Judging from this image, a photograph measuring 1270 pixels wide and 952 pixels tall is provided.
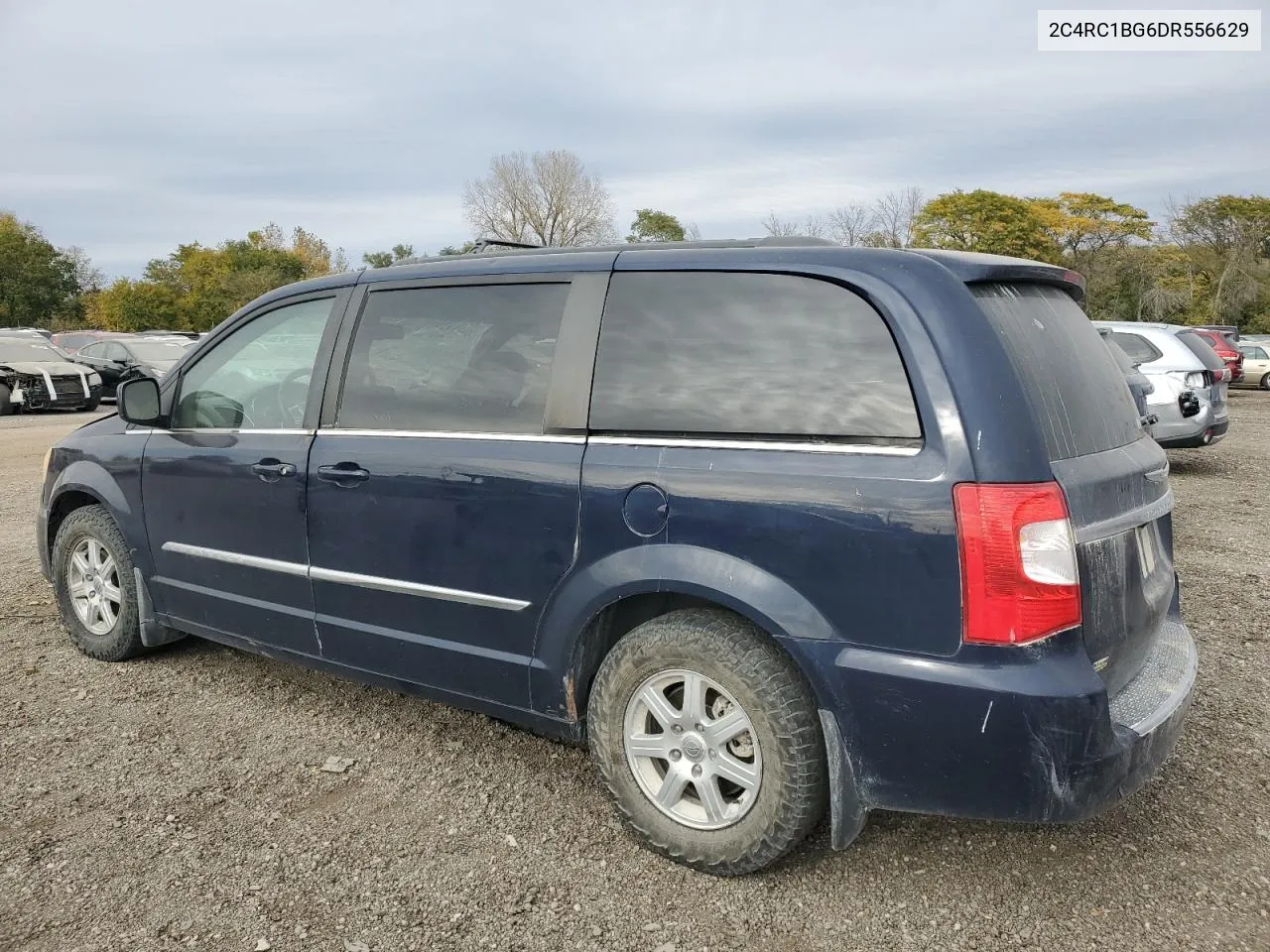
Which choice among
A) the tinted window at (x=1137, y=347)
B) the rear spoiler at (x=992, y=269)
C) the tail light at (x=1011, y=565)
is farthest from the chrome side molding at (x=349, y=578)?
the tinted window at (x=1137, y=347)

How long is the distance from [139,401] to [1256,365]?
99.4 feet

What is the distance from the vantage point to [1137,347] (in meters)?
11.0

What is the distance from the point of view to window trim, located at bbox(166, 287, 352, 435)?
12.0 ft

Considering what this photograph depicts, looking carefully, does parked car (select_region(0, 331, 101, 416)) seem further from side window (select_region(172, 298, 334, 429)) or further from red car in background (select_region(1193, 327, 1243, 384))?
red car in background (select_region(1193, 327, 1243, 384))

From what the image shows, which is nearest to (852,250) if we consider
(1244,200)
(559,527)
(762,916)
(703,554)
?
(703,554)

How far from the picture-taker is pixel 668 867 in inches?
112


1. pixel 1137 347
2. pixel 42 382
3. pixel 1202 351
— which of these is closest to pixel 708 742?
pixel 1137 347

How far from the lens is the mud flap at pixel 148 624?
14.1 feet

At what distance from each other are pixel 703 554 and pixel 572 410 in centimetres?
66

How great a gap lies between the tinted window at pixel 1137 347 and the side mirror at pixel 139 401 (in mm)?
10040

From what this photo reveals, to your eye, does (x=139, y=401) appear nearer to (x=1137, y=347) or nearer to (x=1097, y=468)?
(x=1097, y=468)

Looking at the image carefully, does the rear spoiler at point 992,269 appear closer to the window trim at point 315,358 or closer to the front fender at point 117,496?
the window trim at point 315,358

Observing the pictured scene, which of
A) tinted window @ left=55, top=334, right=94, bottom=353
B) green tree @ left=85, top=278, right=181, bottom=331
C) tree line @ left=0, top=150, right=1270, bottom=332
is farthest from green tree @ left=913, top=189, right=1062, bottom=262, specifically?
green tree @ left=85, top=278, right=181, bottom=331

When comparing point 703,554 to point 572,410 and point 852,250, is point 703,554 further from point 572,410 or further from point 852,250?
point 852,250
